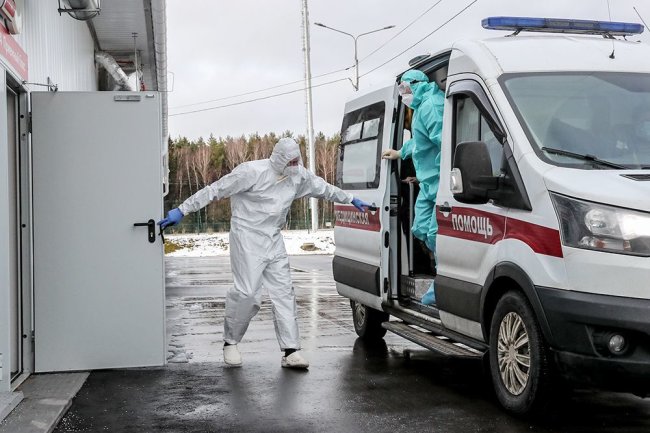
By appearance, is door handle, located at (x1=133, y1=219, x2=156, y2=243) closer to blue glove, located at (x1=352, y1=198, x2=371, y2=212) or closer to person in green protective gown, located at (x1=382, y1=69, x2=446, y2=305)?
blue glove, located at (x1=352, y1=198, x2=371, y2=212)

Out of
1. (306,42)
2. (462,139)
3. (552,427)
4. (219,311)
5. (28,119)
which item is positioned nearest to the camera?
(552,427)

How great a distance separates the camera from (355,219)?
29.4ft

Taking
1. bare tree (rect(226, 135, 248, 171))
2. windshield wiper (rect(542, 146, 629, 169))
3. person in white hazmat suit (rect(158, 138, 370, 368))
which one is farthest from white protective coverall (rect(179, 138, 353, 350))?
bare tree (rect(226, 135, 248, 171))

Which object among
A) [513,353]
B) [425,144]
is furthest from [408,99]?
[513,353]

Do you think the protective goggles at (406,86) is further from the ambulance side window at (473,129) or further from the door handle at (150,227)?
the door handle at (150,227)

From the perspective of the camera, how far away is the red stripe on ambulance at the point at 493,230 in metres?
5.21

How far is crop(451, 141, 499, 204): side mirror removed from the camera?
18.7 feet

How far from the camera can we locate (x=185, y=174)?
72562 mm

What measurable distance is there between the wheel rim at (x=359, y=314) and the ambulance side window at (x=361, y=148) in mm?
1215

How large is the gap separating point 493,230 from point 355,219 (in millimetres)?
3191

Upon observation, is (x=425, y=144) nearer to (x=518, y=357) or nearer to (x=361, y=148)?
(x=361, y=148)

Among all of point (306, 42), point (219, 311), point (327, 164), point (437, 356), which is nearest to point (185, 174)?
point (327, 164)

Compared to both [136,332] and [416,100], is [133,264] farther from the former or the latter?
[416,100]

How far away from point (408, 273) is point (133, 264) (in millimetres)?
2373
